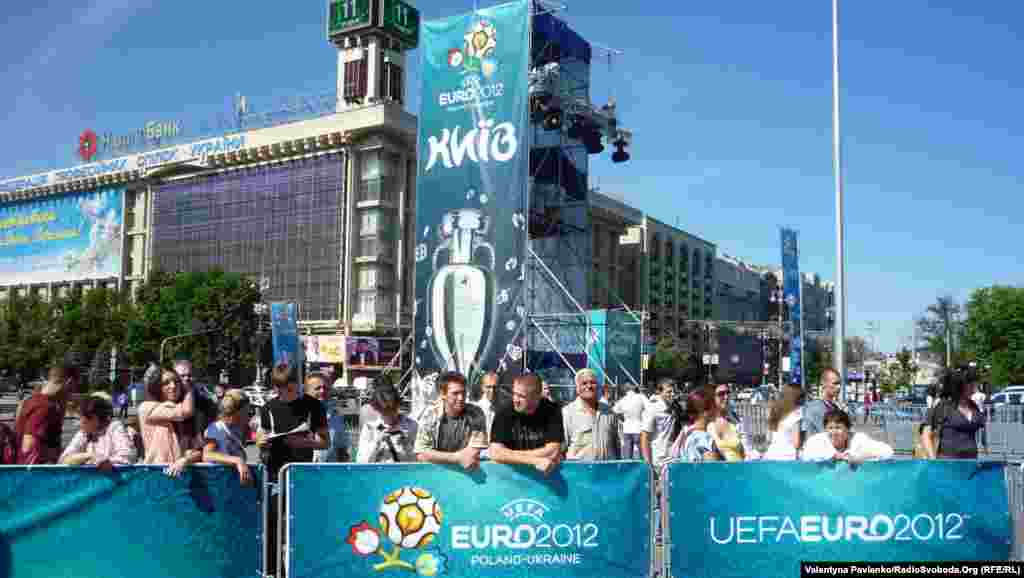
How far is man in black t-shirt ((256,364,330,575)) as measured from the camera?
286 inches

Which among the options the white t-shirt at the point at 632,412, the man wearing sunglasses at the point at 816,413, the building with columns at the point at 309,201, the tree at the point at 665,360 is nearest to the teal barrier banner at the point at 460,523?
the man wearing sunglasses at the point at 816,413

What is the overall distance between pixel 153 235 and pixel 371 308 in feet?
78.1

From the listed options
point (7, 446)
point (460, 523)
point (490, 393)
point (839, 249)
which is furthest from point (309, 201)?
point (460, 523)

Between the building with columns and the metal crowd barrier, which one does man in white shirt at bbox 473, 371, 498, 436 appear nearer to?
the metal crowd barrier

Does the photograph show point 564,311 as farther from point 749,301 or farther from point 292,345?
point 749,301

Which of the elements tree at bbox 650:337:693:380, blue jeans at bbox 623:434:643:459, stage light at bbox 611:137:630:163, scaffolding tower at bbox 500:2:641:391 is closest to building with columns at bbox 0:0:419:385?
tree at bbox 650:337:693:380

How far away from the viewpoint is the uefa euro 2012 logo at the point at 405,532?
658 cm

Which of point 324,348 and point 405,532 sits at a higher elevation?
point 324,348

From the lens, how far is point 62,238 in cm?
8312

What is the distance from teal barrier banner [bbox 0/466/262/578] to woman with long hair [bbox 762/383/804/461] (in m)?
4.64

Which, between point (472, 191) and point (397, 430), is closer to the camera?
point (397, 430)

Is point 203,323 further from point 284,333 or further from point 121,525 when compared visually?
point 121,525

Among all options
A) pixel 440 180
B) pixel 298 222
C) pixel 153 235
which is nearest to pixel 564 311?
pixel 440 180

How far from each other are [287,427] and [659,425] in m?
4.69
